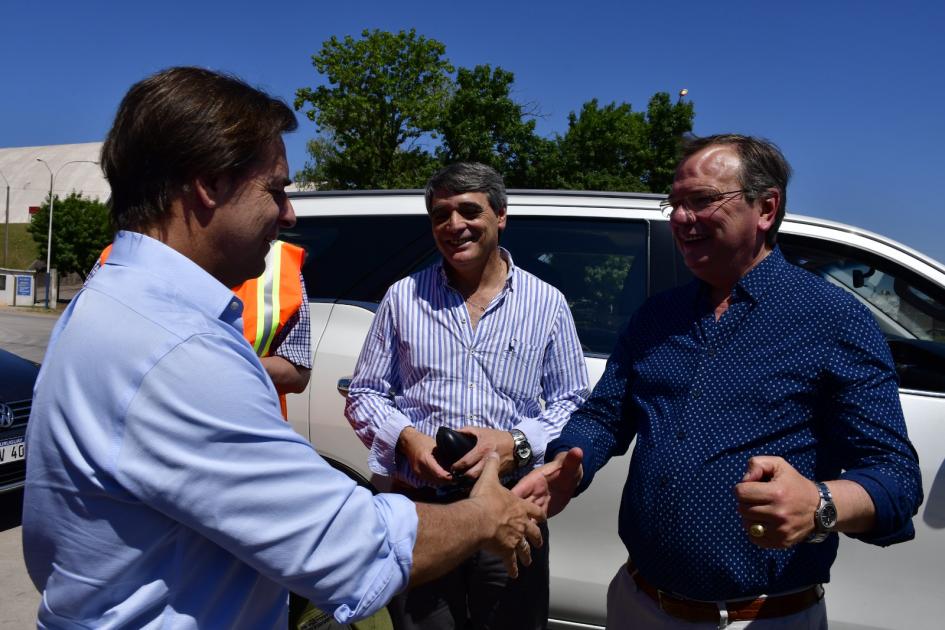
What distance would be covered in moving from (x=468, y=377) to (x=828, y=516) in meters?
1.25

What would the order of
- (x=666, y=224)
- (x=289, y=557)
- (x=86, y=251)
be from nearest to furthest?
(x=289, y=557) → (x=666, y=224) → (x=86, y=251)

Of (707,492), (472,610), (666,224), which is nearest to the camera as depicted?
(707,492)

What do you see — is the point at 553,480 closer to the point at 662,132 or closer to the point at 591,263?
the point at 591,263

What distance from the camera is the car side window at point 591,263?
3.23 m

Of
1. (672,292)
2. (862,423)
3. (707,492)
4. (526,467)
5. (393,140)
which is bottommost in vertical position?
(526,467)

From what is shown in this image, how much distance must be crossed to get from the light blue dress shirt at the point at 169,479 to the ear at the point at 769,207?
1.27 metres

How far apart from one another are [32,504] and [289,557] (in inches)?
16.6

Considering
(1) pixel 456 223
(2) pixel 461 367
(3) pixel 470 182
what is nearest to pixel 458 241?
(1) pixel 456 223

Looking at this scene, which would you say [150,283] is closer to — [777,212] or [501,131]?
[777,212]

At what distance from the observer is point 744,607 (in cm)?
187

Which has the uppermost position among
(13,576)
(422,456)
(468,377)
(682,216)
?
(682,216)

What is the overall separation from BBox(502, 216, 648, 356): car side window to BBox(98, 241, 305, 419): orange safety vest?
42.9 inches

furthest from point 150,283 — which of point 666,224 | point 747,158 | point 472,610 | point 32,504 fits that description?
point 666,224

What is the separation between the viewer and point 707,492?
1.89 meters
